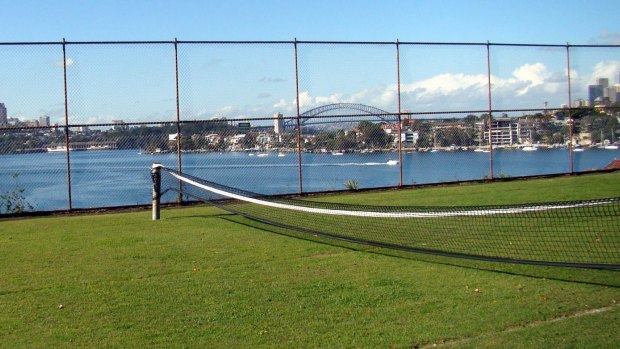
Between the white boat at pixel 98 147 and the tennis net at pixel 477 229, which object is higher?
the white boat at pixel 98 147

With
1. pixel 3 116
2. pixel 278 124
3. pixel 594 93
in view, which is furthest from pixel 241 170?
pixel 594 93

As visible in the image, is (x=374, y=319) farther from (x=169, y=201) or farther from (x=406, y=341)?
(x=169, y=201)

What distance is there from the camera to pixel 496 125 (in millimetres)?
22969

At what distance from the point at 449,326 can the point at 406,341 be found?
59 cm

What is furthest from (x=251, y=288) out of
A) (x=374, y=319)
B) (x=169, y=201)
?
(x=169, y=201)

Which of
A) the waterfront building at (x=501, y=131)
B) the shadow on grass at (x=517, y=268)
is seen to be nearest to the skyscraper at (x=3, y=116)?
the shadow on grass at (x=517, y=268)

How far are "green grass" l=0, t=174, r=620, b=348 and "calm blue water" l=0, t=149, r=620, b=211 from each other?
5831 millimetres

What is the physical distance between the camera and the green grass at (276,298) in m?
6.34

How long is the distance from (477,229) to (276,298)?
17.8 feet

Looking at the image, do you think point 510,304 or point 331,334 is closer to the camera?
point 331,334

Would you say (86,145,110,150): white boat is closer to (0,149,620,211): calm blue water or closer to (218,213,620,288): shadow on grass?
(0,149,620,211): calm blue water

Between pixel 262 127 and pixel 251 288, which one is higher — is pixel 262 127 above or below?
above

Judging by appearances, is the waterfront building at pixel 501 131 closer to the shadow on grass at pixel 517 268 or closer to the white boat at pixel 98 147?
the white boat at pixel 98 147

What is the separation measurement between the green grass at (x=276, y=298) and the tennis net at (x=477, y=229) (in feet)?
1.57
